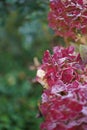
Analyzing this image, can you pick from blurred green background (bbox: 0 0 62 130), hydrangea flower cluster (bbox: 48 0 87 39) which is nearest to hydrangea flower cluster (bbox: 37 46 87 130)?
hydrangea flower cluster (bbox: 48 0 87 39)

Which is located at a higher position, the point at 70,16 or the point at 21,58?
the point at 70,16

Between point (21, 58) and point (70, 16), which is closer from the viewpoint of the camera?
point (70, 16)

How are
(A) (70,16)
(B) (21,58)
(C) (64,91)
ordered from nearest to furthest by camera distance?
1. (C) (64,91)
2. (A) (70,16)
3. (B) (21,58)

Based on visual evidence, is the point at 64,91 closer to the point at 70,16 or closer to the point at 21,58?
the point at 70,16

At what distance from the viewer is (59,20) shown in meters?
1.56

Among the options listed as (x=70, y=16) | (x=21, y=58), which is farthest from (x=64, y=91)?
(x=21, y=58)

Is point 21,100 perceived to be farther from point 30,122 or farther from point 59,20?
point 59,20

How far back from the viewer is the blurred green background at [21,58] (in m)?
2.20

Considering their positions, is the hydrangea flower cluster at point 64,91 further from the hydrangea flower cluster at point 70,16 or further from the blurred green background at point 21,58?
the blurred green background at point 21,58

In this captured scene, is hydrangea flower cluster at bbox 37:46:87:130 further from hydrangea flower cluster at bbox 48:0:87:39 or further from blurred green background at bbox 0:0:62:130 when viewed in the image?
blurred green background at bbox 0:0:62:130

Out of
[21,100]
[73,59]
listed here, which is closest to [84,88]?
[73,59]

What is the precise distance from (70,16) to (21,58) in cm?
208

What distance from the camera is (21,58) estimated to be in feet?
11.8

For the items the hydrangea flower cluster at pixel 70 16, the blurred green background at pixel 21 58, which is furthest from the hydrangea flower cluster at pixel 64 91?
the blurred green background at pixel 21 58
